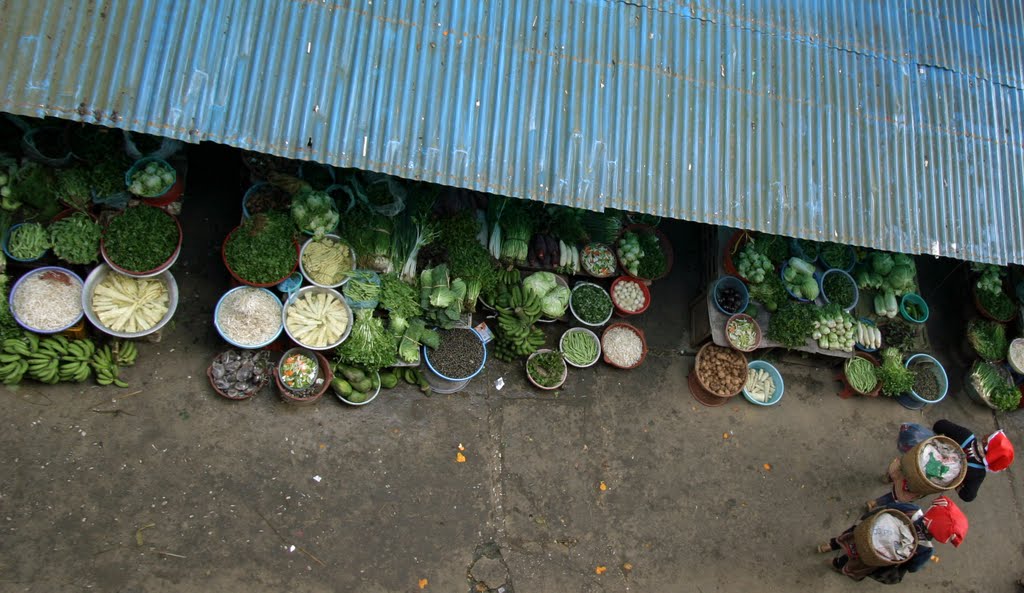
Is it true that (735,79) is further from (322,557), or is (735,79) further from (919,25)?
(322,557)

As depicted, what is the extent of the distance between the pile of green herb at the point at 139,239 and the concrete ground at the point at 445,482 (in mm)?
749

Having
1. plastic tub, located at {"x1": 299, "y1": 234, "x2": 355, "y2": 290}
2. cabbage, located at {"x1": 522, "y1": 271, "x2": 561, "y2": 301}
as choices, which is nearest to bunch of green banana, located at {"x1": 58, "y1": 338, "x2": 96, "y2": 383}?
→ plastic tub, located at {"x1": 299, "y1": 234, "x2": 355, "y2": 290}

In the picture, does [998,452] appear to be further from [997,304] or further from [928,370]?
[997,304]

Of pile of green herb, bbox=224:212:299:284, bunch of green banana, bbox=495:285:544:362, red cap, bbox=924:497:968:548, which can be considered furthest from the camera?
bunch of green banana, bbox=495:285:544:362

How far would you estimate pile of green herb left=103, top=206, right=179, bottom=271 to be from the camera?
5.40 m

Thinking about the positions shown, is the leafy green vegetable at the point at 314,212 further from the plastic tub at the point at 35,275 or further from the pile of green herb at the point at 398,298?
the plastic tub at the point at 35,275

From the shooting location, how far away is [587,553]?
6.07 m

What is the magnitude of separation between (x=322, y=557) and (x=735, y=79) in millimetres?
5198

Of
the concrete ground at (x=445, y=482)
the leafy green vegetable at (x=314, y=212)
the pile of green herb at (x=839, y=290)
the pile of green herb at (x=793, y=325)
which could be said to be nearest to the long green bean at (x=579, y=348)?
the concrete ground at (x=445, y=482)

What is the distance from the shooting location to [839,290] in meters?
7.21

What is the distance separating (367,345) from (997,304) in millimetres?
6811

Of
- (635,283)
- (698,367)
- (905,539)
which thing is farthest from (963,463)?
(635,283)

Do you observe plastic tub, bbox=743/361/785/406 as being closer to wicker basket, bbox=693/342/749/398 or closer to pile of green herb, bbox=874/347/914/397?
wicker basket, bbox=693/342/749/398

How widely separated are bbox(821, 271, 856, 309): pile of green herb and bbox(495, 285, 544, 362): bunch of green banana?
3.13m
